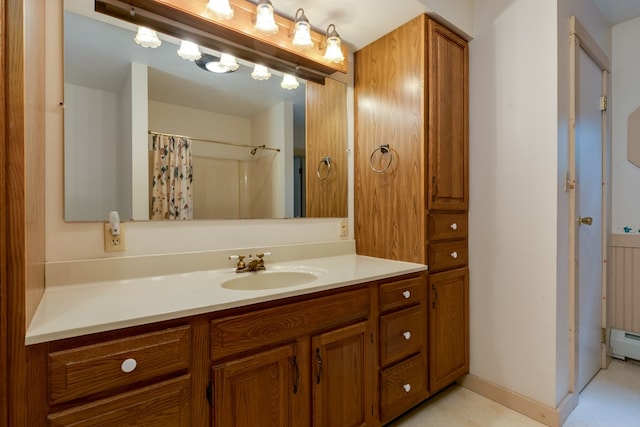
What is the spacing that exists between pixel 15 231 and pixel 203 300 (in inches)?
18.9

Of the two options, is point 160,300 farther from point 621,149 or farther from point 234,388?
point 621,149

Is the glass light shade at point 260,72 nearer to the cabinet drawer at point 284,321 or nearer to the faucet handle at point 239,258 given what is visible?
the faucet handle at point 239,258

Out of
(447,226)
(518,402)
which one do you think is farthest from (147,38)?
(518,402)

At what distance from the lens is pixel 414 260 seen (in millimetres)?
1678

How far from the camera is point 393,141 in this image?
1.80 metres

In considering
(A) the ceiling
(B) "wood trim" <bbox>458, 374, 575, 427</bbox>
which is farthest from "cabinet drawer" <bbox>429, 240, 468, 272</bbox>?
(A) the ceiling

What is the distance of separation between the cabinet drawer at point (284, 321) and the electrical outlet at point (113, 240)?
0.62 metres

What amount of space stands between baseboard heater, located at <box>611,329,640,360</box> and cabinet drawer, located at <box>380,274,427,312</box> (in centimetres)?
184

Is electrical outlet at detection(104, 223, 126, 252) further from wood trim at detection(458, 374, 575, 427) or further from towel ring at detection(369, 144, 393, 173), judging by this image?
wood trim at detection(458, 374, 575, 427)

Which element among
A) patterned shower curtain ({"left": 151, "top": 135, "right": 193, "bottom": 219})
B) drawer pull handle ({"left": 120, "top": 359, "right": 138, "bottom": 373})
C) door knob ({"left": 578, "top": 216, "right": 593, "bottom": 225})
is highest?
patterned shower curtain ({"left": 151, "top": 135, "right": 193, "bottom": 219})

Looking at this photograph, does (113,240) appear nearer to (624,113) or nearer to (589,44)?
(589,44)

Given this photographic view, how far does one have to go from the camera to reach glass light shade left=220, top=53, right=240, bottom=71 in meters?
1.55

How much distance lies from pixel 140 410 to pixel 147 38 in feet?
4.68

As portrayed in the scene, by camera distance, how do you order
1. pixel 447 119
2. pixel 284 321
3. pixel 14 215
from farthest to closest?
pixel 447 119
pixel 284 321
pixel 14 215
